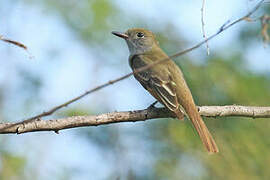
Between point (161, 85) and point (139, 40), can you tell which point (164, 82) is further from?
point (139, 40)

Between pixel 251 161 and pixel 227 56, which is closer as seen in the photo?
pixel 251 161

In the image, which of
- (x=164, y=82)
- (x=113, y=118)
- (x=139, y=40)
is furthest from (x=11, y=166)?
(x=113, y=118)

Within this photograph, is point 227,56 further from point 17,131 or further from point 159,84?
point 17,131

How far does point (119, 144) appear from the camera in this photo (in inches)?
268

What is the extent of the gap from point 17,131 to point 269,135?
172 inches

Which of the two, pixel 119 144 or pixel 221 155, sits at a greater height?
pixel 119 144

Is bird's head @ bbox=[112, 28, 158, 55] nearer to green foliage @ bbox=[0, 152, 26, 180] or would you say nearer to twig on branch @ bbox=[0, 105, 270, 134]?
twig on branch @ bbox=[0, 105, 270, 134]

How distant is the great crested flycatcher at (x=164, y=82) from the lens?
19.2 feet

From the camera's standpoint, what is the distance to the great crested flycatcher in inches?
231

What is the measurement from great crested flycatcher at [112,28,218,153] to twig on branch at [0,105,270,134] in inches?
7.2

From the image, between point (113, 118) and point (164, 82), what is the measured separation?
159 cm

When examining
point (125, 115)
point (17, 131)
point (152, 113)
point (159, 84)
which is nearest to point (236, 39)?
point (159, 84)

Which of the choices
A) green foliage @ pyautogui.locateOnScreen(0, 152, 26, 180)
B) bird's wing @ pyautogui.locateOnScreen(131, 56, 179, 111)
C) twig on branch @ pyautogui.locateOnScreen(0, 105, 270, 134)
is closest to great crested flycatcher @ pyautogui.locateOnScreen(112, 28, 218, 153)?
bird's wing @ pyautogui.locateOnScreen(131, 56, 179, 111)

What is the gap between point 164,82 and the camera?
249 inches
